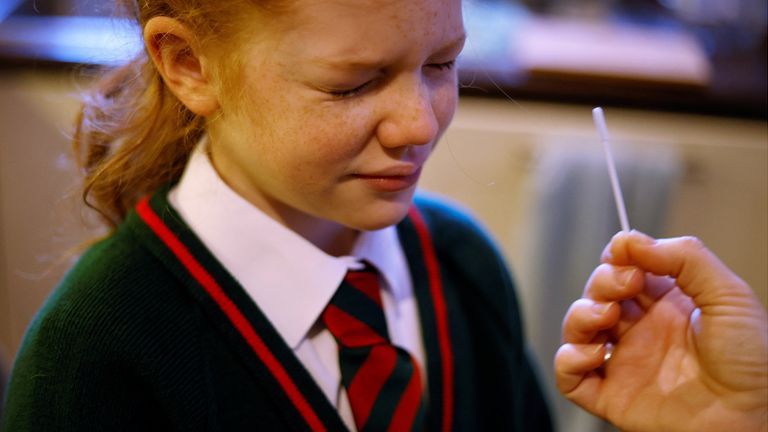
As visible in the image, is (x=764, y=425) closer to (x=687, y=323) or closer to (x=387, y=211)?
(x=687, y=323)

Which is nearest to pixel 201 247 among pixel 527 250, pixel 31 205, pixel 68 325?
pixel 68 325

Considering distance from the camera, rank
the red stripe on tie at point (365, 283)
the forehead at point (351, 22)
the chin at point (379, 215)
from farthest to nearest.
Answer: the red stripe on tie at point (365, 283)
the chin at point (379, 215)
the forehead at point (351, 22)

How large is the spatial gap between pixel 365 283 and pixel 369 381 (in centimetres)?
10

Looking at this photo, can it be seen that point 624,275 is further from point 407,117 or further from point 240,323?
point 240,323

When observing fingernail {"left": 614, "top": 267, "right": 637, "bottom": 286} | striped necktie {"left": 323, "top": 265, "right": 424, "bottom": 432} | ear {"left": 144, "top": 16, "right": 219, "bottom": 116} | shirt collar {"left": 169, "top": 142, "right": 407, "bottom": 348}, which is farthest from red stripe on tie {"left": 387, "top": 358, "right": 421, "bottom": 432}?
ear {"left": 144, "top": 16, "right": 219, "bottom": 116}

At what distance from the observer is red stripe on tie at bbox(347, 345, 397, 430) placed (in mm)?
787

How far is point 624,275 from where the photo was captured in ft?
2.35

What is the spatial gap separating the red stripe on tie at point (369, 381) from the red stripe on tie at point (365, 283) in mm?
54

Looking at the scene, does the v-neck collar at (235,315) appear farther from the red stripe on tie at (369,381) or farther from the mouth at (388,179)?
the mouth at (388,179)

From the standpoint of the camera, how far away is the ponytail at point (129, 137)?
78 centimetres

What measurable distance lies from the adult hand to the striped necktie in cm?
15

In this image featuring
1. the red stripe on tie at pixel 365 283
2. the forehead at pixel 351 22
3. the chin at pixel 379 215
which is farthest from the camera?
the red stripe on tie at pixel 365 283

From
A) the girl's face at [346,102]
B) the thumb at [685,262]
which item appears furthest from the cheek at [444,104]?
the thumb at [685,262]

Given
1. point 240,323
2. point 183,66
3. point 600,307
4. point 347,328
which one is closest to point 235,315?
point 240,323
